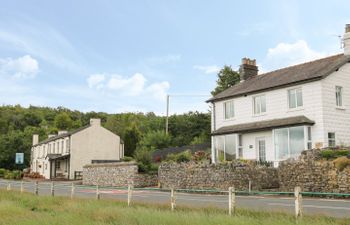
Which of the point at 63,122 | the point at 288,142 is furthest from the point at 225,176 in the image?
the point at 63,122

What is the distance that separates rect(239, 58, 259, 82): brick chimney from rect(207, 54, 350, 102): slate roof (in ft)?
3.48

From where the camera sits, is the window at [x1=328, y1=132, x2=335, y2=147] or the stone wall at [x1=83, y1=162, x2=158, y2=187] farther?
the stone wall at [x1=83, y1=162, x2=158, y2=187]

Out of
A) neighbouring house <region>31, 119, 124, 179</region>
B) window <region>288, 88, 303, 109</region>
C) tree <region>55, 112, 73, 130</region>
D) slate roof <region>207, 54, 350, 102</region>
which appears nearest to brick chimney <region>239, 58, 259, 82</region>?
slate roof <region>207, 54, 350, 102</region>

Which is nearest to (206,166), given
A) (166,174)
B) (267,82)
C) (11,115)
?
(166,174)

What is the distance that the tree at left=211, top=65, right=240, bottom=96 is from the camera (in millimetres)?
53688

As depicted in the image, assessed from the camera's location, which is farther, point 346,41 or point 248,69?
point 248,69

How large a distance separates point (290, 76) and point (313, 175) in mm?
10528

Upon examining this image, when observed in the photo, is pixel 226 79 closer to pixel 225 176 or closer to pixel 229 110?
pixel 229 110

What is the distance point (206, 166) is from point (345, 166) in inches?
371

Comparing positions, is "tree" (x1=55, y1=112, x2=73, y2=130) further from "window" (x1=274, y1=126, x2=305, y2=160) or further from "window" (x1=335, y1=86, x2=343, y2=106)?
"window" (x1=335, y1=86, x2=343, y2=106)

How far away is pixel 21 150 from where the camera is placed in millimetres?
73438

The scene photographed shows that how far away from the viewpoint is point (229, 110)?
34094 mm

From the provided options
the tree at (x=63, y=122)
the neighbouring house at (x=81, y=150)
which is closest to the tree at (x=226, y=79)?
the neighbouring house at (x=81, y=150)

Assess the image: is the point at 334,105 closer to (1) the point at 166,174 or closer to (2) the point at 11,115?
(1) the point at 166,174
